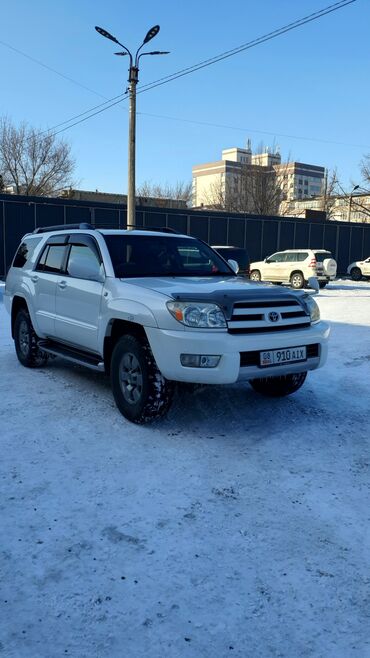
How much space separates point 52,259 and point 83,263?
0.90 metres

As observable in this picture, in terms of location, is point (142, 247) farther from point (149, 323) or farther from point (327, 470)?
point (327, 470)

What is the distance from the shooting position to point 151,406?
14.8 feet

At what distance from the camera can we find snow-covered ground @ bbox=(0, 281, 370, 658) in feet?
7.44

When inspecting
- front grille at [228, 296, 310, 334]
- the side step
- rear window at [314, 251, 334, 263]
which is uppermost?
rear window at [314, 251, 334, 263]

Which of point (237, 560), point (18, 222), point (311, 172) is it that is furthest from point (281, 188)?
point (311, 172)

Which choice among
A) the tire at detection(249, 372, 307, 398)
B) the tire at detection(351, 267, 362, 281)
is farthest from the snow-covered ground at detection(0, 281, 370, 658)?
the tire at detection(351, 267, 362, 281)

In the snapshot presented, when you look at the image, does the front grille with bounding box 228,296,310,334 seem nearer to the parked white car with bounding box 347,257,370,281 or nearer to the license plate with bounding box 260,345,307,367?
the license plate with bounding box 260,345,307,367

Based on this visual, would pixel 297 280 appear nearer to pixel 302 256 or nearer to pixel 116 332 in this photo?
pixel 302 256

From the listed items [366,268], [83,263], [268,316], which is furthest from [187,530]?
[366,268]

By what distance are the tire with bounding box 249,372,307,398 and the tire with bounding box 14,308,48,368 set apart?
2.78m

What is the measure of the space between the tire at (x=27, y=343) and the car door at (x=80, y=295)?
96 centimetres

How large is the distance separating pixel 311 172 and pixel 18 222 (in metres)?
113

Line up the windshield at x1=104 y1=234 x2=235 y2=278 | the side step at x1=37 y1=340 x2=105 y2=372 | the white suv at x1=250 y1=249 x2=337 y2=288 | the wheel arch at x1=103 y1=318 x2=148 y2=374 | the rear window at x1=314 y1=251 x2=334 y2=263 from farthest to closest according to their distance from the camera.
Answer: the rear window at x1=314 y1=251 x2=334 y2=263, the white suv at x1=250 y1=249 x2=337 y2=288, the windshield at x1=104 y1=234 x2=235 y2=278, the side step at x1=37 y1=340 x2=105 y2=372, the wheel arch at x1=103 y1=318 x2=148 y2=374

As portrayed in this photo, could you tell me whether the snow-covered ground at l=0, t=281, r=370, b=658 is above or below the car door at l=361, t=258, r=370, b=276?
below
